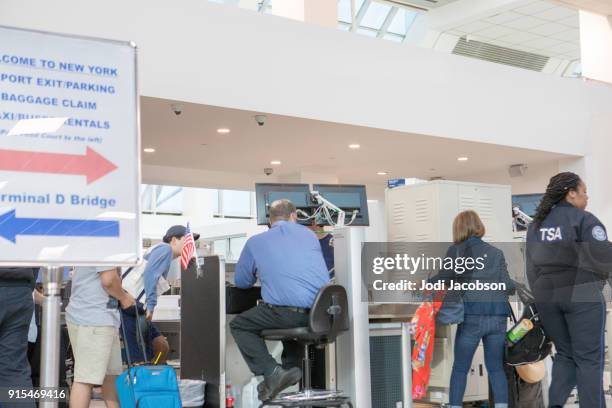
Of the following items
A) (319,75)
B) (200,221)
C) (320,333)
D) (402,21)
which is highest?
(402,21)

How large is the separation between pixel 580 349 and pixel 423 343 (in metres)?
1.11

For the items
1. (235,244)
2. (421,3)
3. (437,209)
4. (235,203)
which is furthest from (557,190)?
(235,203)

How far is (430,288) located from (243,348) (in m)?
1.45

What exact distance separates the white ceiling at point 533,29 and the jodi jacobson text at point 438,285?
7950 mm

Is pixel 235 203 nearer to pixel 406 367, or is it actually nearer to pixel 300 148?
pixel 300 148

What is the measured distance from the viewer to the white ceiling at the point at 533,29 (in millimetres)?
12469

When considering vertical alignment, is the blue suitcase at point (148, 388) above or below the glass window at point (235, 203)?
below

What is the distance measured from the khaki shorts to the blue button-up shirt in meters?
0.74

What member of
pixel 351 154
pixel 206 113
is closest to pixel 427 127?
pixel 351 154

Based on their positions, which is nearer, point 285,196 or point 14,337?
point 14,337

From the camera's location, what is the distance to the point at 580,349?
3809 mm

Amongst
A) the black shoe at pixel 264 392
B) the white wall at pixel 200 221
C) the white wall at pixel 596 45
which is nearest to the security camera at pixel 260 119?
the black shoe at pixel 264 392

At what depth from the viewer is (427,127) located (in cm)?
829

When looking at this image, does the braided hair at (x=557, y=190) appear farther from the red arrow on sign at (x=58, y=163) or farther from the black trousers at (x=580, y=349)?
the red arrow on sign at (x=58, y=163)
